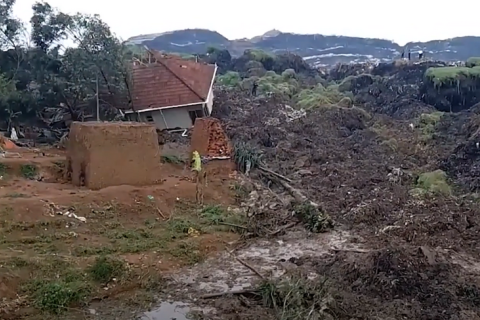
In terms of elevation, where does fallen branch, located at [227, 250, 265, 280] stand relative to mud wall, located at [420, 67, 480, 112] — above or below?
below

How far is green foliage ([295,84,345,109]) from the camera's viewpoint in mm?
29184

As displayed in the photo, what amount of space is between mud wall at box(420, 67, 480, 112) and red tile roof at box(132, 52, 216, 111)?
1206cm

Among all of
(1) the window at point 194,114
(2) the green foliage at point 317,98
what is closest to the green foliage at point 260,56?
(2) the green foliage at point 317,98

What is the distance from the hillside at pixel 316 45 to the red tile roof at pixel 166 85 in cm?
4194

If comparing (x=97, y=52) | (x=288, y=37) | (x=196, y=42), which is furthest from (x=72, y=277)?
(x=288, y=37)

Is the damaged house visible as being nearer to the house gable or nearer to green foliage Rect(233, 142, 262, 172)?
the house gable

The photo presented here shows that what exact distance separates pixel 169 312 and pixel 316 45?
76662mm

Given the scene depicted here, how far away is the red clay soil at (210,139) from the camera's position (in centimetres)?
1528

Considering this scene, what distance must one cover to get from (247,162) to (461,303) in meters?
8.74

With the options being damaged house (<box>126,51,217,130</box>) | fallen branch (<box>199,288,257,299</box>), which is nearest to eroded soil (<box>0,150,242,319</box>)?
fallen branch (<box>199,288,257,299</box>)

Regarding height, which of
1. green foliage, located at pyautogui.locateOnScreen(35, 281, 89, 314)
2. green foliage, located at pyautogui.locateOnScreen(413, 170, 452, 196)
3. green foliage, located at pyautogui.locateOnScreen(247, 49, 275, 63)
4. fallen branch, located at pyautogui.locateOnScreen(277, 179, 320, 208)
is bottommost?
fallen branch, located at pyautogui.locateOnScreen(277, 179, 320, 208)

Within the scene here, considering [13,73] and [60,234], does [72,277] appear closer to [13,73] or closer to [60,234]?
[60,234]

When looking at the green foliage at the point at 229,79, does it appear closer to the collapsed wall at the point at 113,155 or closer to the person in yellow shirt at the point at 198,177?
the person in yellow shirt at the point at 198,177

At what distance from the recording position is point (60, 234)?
1014cm
